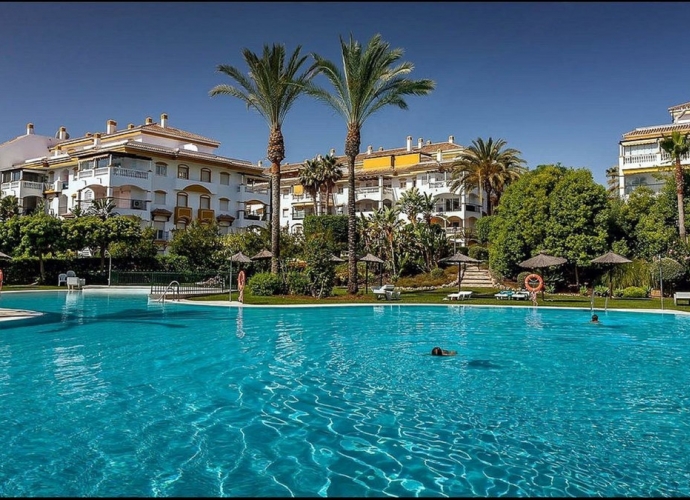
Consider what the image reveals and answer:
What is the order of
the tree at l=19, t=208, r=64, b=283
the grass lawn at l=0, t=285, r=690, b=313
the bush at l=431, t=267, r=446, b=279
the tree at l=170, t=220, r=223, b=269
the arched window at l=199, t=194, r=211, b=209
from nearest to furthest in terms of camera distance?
the grass lawn at l=0, t=285, r=690, b=313 → the tree at l=19, t=208, r=64, b=283 → the bush at l=431, t=267, r=446, b=279 → the tree at l=170, t=220, r=223, b=269 → the arched window at l=199, t=194, r=211, b=209

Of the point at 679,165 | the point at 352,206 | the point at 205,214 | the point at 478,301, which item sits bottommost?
the point at 478,301

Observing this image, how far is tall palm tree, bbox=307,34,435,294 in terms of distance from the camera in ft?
90.7

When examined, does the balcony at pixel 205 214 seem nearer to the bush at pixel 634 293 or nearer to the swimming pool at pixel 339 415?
the bush at pixel 634 293

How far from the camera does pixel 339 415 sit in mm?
7980

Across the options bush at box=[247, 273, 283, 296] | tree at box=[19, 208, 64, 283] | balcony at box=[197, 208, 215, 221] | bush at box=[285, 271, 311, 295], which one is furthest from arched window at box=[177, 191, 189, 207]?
bush at box=[285, 271, 311, 295]

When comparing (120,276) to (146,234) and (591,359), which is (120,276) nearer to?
(146,234)

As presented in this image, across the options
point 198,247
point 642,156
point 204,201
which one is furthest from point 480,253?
point 204,201

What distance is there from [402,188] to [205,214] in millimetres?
21564

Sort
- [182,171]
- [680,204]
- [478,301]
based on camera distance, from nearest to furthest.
→ [478,301] → [680,204] → [182,171]

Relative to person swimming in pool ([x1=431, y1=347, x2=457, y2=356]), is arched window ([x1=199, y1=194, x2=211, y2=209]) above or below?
above

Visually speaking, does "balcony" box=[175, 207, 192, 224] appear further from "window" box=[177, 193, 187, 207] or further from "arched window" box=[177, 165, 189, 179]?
"arched window" box=[177, 165, 189, 179]

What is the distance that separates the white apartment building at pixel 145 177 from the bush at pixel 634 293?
129ft

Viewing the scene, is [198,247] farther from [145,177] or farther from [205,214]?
[205,214]

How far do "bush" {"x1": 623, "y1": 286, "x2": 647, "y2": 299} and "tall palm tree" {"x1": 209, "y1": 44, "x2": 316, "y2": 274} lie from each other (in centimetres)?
2028
